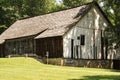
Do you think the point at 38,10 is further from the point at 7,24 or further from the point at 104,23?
the point at 104,23

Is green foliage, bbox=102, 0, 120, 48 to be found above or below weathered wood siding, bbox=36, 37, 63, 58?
above

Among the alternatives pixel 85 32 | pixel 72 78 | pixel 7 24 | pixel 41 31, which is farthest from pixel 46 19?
pixel 72 78

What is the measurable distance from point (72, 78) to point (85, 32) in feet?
92.5

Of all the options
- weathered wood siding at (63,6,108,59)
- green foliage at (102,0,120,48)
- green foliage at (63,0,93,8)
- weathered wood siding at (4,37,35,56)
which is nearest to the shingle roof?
weathered wood siding at (4,37,35,56)

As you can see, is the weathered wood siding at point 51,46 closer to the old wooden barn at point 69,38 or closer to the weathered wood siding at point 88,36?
the old wooden barn at point 69,38

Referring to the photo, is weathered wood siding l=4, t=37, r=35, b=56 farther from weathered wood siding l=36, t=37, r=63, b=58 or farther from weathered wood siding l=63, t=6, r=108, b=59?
weathered wood siding l=63, t=6, r=108, b=59

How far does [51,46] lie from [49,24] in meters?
5.77

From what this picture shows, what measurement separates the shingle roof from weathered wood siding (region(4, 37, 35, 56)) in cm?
82

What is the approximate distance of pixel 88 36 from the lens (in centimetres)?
5300

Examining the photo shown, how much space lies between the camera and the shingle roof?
51094 mm

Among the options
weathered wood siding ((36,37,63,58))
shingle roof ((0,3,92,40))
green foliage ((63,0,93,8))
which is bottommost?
weathered wood siding ((36,37,63,58))

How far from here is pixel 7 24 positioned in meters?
85.4

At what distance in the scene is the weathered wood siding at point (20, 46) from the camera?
182 ft

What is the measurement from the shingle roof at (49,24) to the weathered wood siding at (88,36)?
1.13m
